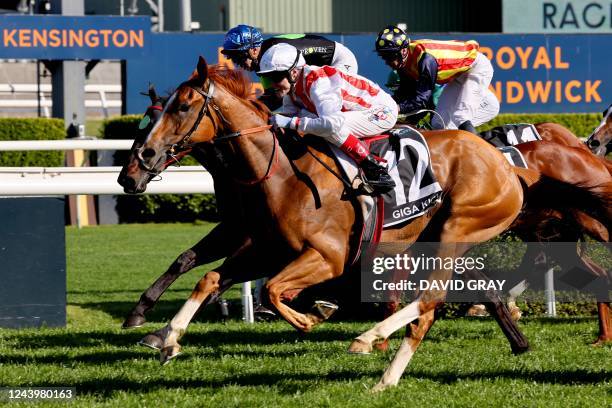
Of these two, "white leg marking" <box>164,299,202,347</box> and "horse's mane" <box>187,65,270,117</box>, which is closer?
"white leg marking" <box>164,299,202,347</box>

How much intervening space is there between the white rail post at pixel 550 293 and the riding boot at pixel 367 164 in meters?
2.64

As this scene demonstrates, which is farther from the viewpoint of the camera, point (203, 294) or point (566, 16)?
point (566, 16)

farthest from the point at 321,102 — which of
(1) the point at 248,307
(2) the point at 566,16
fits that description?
(2) the point at 566,16

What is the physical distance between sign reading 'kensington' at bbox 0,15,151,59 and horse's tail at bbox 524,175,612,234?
31.1 feet

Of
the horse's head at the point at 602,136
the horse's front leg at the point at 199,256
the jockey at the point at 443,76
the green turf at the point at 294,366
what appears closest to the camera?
the green turf at the point at 294,366

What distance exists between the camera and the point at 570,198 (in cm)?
650

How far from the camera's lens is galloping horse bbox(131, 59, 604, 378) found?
17.1 feet

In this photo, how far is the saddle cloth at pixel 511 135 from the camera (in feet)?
23.4

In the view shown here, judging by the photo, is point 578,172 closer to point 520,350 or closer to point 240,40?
point 520,350

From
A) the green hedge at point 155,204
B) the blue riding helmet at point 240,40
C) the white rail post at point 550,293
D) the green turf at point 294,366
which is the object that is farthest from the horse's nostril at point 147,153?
the green hedge at point 155,204

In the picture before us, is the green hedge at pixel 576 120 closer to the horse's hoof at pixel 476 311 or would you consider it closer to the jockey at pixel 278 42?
the horse's hoof at pixel 476 311

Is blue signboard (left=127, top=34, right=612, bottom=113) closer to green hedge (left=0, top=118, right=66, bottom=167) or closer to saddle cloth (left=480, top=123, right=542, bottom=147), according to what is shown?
green hedge (left=0, top=118, right=66, bottom=167)

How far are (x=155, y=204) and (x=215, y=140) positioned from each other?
9.47 meters

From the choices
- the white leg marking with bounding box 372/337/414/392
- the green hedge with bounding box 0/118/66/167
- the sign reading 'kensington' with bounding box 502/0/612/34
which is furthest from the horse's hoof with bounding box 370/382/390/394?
the sign reading 'kensington' with bounding box 502/0/612/34
